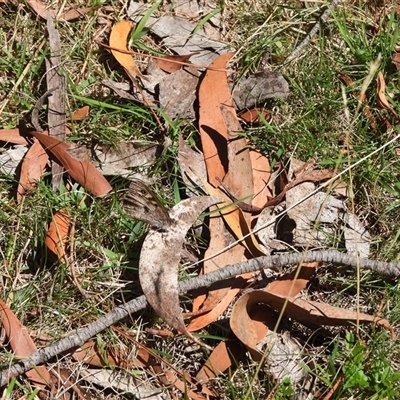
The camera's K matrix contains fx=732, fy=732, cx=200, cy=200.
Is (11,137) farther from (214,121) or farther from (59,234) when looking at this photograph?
(214,121)

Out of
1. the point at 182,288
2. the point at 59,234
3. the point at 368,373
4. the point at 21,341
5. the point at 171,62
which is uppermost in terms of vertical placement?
the point at 171,62

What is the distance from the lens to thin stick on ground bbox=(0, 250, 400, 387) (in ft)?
8.54

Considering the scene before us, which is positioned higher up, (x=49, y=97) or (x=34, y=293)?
(x=49, y=97)

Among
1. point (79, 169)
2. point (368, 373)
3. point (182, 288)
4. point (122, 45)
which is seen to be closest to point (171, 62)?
point (122, 45)

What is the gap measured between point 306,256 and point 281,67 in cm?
89

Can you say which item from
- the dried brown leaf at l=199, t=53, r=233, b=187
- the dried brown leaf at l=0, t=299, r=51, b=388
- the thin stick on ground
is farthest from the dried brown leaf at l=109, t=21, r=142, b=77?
the dried brown leaf at l=0, t=299, r=51, b=388

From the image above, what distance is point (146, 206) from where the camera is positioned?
2.71m

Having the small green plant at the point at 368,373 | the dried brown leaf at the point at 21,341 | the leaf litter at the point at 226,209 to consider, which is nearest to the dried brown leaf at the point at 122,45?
the leaf litter at the point at 226,209

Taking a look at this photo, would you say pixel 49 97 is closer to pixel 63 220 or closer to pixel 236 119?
pixel 63 220

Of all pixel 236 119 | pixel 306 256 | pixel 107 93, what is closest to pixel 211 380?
pixel 306 256

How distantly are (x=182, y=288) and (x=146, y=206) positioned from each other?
330 mm

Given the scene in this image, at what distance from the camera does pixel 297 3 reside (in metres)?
3.24

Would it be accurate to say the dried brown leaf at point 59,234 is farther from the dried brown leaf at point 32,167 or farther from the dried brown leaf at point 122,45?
the dried brown leaf at point 122,45

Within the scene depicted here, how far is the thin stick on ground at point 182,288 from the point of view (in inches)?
102
